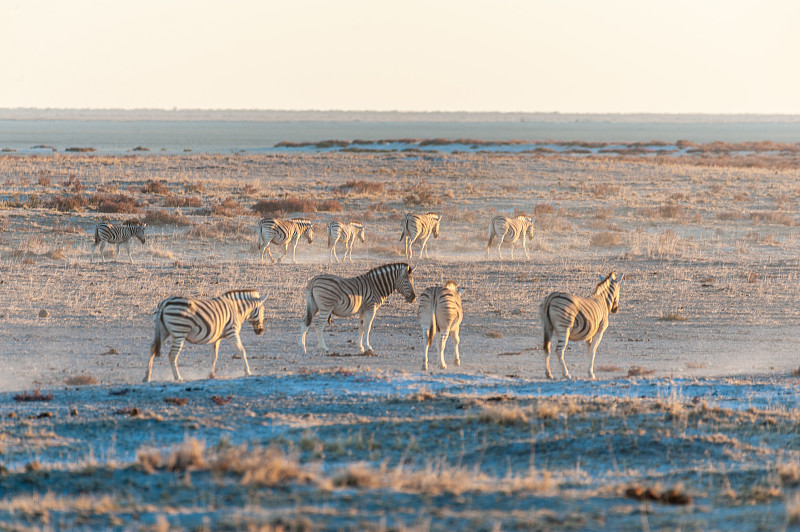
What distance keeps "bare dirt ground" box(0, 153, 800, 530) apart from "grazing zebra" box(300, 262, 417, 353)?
1.66 ft

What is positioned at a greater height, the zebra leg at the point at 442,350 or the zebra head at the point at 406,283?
the zebra head at the point at 406,283

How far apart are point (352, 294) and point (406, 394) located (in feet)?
13.9

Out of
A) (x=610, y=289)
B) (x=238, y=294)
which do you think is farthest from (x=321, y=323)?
(x=610, y=289)

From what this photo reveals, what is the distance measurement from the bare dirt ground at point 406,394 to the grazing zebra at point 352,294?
505mm

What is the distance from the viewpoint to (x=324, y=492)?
7266 mm

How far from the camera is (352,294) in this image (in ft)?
50.6

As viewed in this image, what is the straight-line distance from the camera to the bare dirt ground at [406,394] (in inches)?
279

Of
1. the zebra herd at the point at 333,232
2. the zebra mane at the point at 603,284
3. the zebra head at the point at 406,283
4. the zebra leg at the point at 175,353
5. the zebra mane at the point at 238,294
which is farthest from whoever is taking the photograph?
the zebra herd at the point at 333,232

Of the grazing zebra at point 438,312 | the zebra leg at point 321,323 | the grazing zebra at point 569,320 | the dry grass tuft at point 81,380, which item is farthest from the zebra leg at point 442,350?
the dry grass tuft at point 81,380

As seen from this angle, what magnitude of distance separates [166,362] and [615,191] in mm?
34259

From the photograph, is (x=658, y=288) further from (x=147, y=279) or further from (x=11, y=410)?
→ (x=11, y=410)

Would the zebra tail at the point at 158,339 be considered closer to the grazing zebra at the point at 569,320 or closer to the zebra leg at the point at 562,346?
the grazing zebra at the point at 569,320

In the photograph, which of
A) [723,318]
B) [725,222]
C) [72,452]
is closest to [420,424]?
[72,452]

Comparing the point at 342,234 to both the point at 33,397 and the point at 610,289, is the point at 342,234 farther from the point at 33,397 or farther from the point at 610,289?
the point at 33,397
